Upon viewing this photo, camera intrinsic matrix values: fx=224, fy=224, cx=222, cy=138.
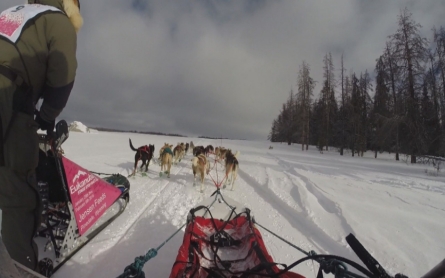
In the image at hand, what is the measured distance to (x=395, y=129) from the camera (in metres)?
13.9

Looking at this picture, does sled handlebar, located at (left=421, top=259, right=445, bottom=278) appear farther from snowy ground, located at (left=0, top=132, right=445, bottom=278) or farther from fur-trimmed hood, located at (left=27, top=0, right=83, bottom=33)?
fur-trimmed hood, located at (left=27, top=0, right=83, bottom=33)

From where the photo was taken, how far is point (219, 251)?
7.06 ft

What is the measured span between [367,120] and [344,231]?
91.1ft

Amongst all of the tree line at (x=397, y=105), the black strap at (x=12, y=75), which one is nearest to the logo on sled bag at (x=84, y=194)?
the black strap at (x=12, y=75)

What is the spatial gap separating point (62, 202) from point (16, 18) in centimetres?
184

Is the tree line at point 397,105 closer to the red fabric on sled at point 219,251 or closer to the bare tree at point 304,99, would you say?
the bare tree at point 304,99

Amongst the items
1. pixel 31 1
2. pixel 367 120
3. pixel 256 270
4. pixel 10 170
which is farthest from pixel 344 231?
pixel 367 120

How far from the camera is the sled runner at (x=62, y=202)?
2121mm

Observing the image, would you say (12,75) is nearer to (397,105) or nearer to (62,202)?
(62,202)

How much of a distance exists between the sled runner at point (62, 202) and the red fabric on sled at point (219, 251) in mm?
1141

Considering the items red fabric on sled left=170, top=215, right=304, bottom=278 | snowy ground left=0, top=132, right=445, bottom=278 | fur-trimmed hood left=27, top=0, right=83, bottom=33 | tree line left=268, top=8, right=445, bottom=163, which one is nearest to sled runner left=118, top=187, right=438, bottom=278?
red fabric on sled left=170, top=215, right=304, bottom=278

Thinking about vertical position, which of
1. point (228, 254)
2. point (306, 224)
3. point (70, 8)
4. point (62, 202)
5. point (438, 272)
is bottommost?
point (306, 224)

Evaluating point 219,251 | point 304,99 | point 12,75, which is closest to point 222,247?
point 219,251

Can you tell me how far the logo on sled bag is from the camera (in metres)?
2.22
